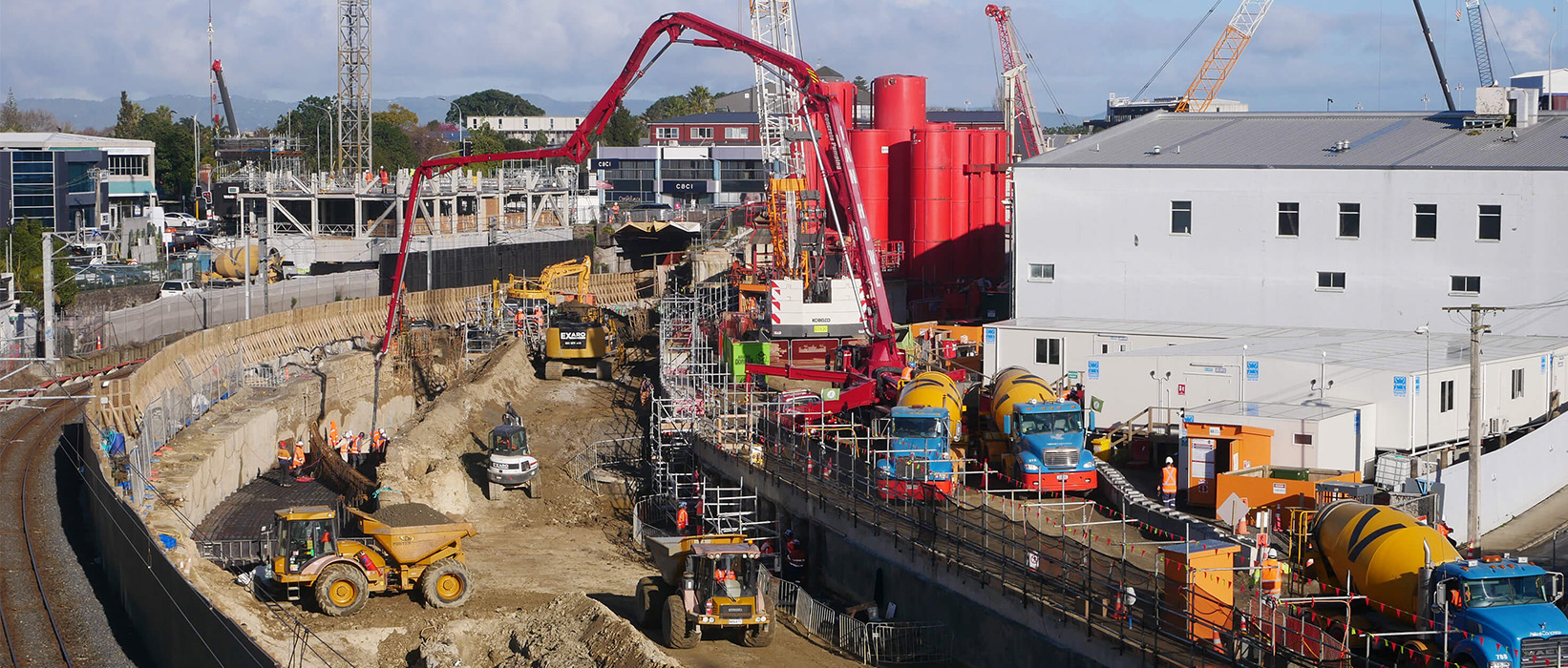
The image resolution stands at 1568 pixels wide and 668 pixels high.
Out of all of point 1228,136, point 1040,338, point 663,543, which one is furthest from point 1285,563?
point 1228,136

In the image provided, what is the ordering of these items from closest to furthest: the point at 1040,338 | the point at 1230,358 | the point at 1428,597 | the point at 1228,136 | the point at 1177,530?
the point at 1428,597 → the point at 1177,530 → the point at 1230,358 → the point at 1040,338 → the point at 1228,136

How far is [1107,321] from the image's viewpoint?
153 feet

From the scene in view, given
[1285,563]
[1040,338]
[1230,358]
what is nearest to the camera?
[1285,563]

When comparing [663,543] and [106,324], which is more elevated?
[106,324]

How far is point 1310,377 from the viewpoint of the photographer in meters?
35.5

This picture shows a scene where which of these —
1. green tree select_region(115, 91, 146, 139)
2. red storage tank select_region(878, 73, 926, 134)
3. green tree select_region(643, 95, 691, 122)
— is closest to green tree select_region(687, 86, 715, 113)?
green tree select_region(643, 95, 691, 122)

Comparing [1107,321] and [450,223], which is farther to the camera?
[450,223]

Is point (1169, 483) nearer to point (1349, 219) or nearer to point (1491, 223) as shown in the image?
point (1349, 219)

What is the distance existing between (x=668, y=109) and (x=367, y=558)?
161 meters

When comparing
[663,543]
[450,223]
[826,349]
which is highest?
[450,223]

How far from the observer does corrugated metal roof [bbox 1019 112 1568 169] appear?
43.4 m

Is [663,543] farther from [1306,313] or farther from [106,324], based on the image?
[106,324]

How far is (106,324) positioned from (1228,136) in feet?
115

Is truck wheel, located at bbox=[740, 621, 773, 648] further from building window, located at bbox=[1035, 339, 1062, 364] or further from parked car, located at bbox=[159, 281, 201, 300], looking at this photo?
parked car, located at bbox=[159, 281, 201, 300]
